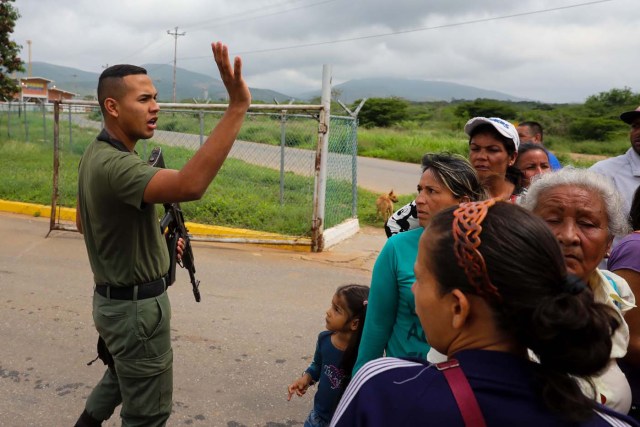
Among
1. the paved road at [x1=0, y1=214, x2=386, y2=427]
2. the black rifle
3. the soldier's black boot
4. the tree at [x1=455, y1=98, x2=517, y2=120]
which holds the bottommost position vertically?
the paved road at [x1=0, y1=214, x2=386, y2=427]

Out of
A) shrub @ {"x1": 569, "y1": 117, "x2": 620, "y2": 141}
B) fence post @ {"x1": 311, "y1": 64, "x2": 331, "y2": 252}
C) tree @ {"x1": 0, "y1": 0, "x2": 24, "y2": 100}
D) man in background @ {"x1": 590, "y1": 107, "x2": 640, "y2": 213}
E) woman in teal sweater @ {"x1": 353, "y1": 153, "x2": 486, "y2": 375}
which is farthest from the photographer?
shrub @ {"x1": 569, "y1": 117, "x2": 620, "y2": 141}

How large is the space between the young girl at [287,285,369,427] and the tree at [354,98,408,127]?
4378 centimetres

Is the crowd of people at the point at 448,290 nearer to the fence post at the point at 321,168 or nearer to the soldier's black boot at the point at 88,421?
the soldier's black boot at the point at 88,421

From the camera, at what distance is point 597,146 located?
95.5 ft

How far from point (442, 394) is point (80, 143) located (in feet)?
57.9

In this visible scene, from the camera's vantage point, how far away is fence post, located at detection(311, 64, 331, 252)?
7.20m

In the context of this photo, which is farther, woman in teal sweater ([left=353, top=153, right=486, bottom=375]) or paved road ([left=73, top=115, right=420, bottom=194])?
paved road ([left=73, top=115, right=420, bottom=194])

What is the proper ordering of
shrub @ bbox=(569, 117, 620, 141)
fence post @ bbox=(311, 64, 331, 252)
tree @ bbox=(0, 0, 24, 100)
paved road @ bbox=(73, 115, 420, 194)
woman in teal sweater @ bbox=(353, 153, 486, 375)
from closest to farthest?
woman in teal sweater @ bbox=(353, 153, 486, 375), fence post @ bbox=(311, 64, 331, 252), paved road @ bbox=(73, 115, 420, 194), tree @ bbox=(0, 0, 24, 100), shrub @ bbox=(569, 117, 620, 141)

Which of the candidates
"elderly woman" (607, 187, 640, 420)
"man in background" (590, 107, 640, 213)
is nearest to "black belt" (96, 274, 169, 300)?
"elderly woman" (607, 187, 640, 420)

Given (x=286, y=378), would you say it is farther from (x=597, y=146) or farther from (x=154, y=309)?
(x=597, y=146)

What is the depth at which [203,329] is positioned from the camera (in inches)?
186

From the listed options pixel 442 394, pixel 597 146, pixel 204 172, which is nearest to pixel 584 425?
pixel 442 394

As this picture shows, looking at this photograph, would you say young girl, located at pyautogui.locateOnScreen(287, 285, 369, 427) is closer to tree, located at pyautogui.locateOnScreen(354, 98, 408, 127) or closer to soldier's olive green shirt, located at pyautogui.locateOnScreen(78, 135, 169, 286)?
soldier's olive green shirt, located at pyautogui.locateOnScreen(78, 135, 169, 286)

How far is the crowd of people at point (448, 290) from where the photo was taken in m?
1.06
